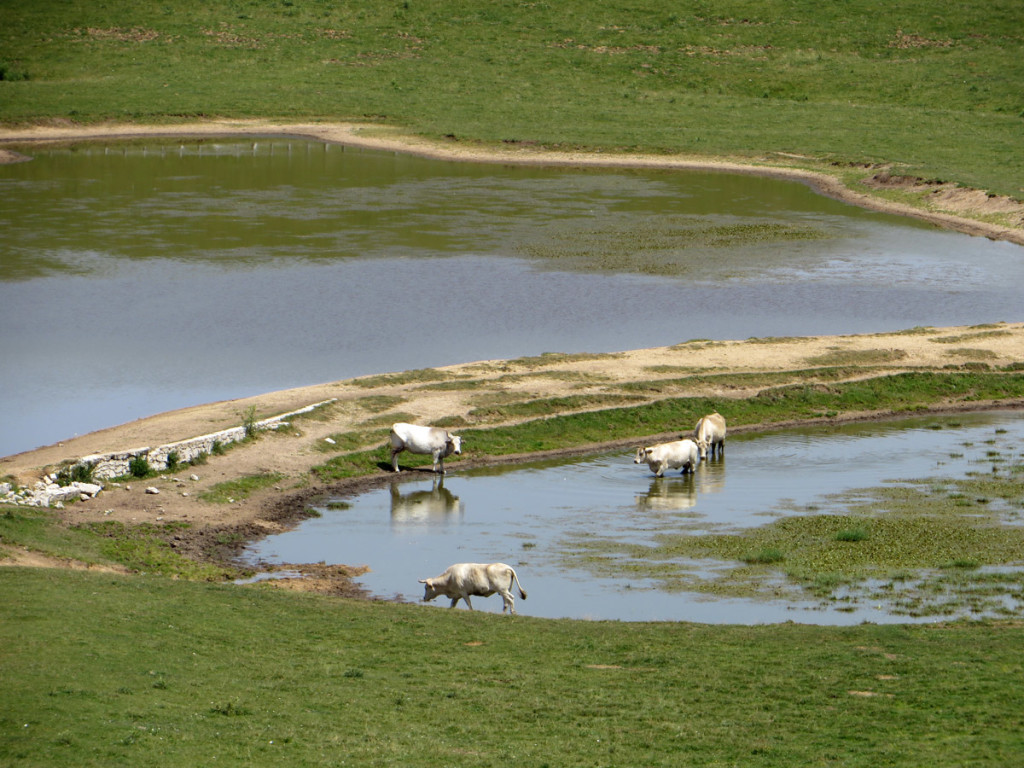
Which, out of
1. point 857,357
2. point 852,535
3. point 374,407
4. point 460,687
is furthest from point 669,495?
point 460,687

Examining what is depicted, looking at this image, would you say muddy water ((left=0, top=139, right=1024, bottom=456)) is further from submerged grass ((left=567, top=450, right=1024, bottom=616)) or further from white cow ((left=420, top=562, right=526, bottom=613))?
submerged grass ((left=567, top=450, right=1024, bottom=616))

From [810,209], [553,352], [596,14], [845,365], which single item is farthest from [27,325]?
[596,14]

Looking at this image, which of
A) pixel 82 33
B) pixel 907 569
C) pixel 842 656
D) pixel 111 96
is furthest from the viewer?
pixel 82 33

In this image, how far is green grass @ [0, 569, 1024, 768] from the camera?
1600cm

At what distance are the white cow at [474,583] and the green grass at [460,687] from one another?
5.39 feet

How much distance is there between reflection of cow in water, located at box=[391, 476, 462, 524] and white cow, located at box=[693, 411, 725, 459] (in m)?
6.92

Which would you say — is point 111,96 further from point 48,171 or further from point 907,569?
point 907,569

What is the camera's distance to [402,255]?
6231 centimetres

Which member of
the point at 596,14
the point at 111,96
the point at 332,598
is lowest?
the point at 332,598

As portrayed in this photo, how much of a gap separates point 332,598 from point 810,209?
2202 inches

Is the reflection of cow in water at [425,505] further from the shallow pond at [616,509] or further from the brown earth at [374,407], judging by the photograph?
the brown earth at [374,407]

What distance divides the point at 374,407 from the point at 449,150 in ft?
178

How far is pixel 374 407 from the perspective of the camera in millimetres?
37938

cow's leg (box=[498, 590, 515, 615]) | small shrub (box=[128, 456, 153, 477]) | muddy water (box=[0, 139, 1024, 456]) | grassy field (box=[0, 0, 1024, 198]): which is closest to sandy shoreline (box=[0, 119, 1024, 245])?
grassy field (box=[0, 0, 1024, 198])
